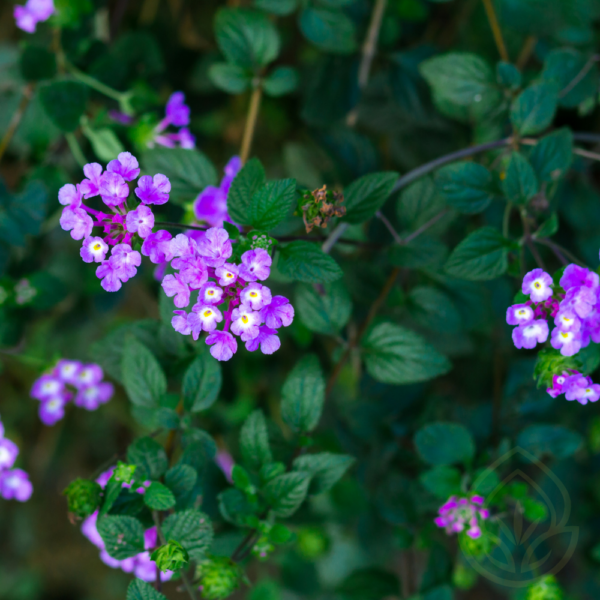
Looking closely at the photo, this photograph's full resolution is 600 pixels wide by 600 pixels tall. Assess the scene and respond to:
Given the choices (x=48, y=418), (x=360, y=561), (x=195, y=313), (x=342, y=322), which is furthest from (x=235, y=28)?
(x=360, y=561)

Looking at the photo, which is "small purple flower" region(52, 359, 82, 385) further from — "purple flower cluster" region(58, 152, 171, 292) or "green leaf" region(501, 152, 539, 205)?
"green leaf" region(501, 152, 539, 205)

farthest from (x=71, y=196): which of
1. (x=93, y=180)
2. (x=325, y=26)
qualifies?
(x=325, y=26)

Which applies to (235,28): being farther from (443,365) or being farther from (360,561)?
(360,561)

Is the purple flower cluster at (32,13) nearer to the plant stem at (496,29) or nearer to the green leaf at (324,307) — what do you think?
the green leaf at (324,307)

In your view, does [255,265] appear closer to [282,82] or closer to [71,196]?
[71,196]

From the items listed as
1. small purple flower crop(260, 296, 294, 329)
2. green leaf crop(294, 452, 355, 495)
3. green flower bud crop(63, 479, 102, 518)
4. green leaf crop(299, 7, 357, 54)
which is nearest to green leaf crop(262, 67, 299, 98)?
green leaf crop(299, 7, 357, 54)

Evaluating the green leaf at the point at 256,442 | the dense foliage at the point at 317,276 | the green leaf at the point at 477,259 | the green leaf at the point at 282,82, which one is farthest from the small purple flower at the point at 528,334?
the green leaf at the point at 282,82
